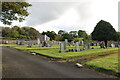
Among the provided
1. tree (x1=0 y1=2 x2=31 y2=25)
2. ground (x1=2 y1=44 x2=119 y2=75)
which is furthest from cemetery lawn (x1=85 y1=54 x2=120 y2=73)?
tree (x1=0 y1=2 x2=31 y2=25)

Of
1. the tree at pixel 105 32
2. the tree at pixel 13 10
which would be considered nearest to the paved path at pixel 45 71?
the tree at pixel 13 10

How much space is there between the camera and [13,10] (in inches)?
388

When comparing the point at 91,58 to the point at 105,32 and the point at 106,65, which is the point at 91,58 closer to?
the point at 106,65

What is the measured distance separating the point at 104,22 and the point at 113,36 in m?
4.90

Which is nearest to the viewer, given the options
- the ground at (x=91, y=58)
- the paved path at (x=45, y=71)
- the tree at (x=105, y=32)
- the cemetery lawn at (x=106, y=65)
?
the paved path at (x=45, y=71)

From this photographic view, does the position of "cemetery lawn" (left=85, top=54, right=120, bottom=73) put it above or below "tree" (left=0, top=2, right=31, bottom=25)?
below

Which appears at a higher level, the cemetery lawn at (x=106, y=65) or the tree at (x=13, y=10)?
the tree at (x=13, y=10)

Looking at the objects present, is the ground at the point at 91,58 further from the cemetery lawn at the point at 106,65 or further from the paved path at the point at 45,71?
the paved path at the point at 45,71

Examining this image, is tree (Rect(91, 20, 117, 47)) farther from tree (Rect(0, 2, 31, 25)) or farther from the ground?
tree (Rect(0, 2, 31, 25))

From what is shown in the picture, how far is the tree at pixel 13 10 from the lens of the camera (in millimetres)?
8969

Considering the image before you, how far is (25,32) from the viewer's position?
8319cm

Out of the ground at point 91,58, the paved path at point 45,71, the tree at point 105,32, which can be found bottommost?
the paved path at point 45,71

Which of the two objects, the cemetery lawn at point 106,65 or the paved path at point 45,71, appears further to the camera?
the cemetery lawn at point 106,65

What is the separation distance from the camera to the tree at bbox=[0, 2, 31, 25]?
8969 mm
